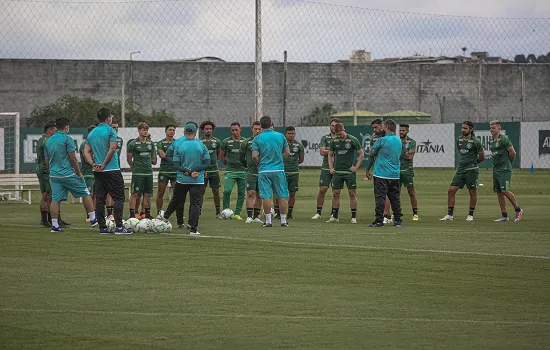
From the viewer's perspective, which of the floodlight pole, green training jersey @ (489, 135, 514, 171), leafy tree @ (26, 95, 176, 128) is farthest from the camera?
leafy tree @ (26, 95, 176, 128)

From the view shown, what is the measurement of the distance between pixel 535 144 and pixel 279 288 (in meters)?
34.0

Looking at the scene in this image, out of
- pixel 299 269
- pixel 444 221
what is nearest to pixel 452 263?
pixel 299 269

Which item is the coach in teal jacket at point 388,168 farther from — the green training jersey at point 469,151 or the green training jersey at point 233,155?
the green training jersey at point 233,155

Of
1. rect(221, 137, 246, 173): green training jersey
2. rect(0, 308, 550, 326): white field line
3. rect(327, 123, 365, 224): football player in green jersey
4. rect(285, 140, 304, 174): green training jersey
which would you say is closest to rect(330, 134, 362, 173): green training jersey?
rect(327, 123, 365, 224): football player in green jersey

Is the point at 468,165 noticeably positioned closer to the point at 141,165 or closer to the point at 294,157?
the point at 294,157

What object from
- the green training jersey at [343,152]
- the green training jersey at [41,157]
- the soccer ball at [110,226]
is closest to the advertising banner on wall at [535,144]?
the green training jersey at [343,152]

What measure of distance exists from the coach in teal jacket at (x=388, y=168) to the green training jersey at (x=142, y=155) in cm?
532

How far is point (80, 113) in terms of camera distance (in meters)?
56.3

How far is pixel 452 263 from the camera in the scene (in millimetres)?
14367

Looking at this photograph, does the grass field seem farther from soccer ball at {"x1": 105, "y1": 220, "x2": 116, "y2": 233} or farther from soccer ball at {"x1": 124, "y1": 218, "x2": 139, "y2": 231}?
soccer ball at {"x1": 124, "y1": 218, "x2": 139, "y2": 231}

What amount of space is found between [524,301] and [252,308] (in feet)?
9.25

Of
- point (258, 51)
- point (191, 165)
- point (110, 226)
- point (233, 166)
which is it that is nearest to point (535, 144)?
point (258, 51)

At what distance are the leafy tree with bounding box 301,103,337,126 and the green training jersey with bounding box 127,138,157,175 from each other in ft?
137

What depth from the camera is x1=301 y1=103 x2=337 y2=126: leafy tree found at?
66312 millimetres
